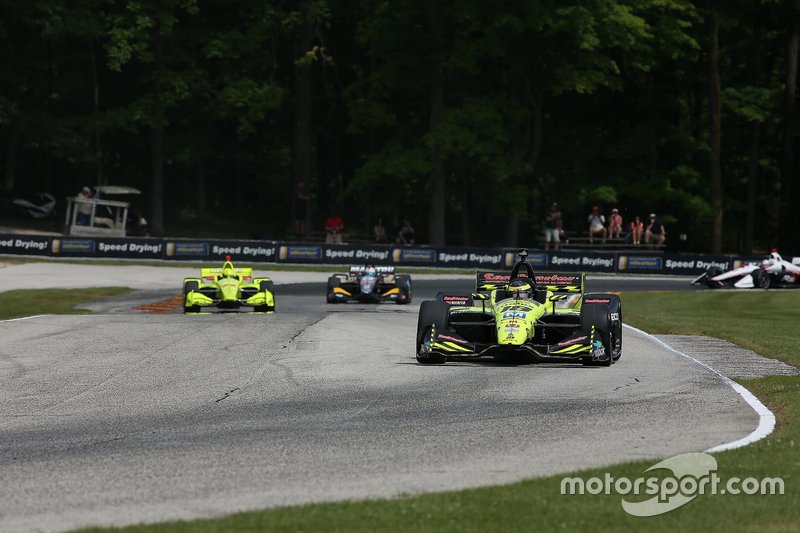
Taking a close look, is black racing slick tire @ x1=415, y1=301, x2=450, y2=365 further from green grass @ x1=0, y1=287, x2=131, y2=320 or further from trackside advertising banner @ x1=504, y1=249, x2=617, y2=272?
trackside advertising banner @ x1=504, y1=249, x2=617, y2=272

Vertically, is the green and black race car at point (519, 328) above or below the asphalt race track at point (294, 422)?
above

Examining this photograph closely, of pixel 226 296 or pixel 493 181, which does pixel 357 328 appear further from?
pixel 493 181

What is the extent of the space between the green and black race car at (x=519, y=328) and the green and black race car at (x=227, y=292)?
11.9 m

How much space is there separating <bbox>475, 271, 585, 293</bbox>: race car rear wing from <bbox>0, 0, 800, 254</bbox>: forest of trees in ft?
122

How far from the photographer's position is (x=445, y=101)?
64750mm

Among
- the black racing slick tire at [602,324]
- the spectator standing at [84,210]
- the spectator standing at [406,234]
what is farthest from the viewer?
the spectator standing at [84,210]

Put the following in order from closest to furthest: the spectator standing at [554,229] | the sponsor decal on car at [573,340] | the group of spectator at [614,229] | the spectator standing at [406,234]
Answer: the sponsor decal on car at [573,340], the spectator standing at [554,229], the group of spectator at [614,229], the spectator standing at [406,234]

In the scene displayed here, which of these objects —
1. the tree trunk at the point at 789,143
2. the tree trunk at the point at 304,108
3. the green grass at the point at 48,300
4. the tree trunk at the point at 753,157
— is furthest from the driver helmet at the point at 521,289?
the tree trunk at the point at 753,157

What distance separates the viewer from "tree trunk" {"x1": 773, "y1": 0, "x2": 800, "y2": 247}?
59969 mm

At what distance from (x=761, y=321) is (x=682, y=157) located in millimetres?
35475

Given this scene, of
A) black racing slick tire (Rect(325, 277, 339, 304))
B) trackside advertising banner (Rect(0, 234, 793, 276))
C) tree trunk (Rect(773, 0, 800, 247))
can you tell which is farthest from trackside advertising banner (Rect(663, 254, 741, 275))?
black racing slick tire (Rect(325, 277, 339, 304))

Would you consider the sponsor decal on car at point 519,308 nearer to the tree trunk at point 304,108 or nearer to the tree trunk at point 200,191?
the tree trunk at point 304,108

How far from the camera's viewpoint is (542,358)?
18.2 m

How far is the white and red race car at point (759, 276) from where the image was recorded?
45031 millimetres
